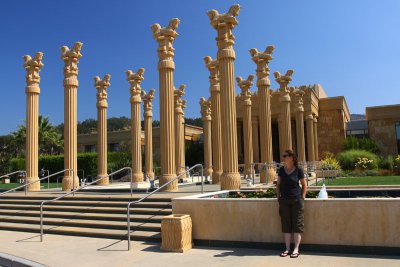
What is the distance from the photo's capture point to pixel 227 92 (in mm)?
15297

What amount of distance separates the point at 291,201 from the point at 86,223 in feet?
21.2

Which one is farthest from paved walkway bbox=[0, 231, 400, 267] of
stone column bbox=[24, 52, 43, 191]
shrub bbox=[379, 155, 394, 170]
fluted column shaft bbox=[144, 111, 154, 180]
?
shrub bbox=[379, 155, 394, 170]

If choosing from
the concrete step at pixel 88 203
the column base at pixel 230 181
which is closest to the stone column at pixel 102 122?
the concrete step at pixel 88 203

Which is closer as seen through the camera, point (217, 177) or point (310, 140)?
point (217, 177)

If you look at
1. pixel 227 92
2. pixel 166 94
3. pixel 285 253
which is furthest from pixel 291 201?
pixel 166 94

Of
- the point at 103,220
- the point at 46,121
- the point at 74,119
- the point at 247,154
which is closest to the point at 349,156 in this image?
the point at 247,154

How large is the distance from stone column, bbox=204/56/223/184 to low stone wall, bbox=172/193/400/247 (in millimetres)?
10439

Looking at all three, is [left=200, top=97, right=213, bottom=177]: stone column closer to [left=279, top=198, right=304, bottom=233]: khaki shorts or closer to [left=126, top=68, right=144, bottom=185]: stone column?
[left=126, top=68, right=144, bottom=185]: stone column

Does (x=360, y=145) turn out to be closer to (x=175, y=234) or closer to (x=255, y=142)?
(x=255, y=142)

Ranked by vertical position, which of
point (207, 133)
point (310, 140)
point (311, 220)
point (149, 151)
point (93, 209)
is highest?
point (207, 133)

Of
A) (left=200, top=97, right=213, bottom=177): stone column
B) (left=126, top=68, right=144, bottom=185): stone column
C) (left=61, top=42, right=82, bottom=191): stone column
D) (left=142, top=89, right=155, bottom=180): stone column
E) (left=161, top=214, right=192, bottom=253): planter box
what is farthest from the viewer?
(left=200, top=97, right=213, bottom=177): stone column

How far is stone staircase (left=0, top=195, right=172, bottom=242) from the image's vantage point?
1089 centimetres

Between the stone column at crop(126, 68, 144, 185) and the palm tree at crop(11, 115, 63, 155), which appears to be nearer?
the stone column at crop(126, 68, 144, 185)

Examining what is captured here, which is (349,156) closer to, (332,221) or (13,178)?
(332,221)
